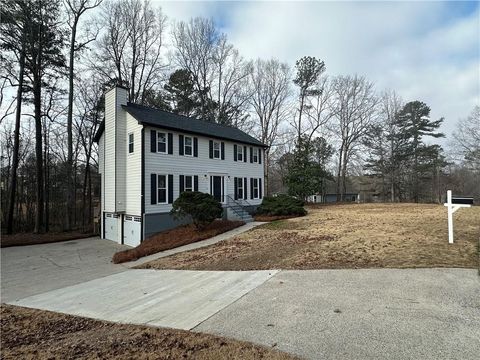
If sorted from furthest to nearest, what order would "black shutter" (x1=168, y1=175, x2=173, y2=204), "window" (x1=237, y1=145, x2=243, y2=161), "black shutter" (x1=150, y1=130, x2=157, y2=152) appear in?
"window" (x1=237, y1=145, x2=243, y2=161) → "black shutter" (x1=168, y1=175, x2=173, y2=204) → "black shutter" (x1=150, y1=130, x2=157, y2=152)

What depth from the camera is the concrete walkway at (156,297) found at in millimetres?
5250

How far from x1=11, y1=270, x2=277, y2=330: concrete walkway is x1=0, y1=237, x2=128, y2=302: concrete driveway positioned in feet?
3.85

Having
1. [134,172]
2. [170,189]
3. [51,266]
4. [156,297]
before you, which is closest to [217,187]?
[170,189]

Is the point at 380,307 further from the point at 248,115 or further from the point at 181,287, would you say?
the point at 248,115

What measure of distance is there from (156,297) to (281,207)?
13650 millimetres

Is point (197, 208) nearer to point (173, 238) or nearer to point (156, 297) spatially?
point (173, 238)

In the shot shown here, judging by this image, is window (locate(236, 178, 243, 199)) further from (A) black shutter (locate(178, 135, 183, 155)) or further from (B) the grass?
(B) the grass

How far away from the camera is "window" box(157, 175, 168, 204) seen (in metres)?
16.5

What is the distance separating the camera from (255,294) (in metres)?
5.88

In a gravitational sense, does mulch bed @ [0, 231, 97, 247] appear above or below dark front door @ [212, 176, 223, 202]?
below

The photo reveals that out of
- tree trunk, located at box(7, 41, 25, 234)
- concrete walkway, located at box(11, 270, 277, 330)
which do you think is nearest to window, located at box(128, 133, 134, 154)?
concrete walkway, located at box(11, 270, 277, 330)

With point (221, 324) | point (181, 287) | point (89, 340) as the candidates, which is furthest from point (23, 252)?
point (221, 324)

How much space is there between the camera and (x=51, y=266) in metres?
12.2

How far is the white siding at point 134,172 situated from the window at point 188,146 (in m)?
2.86
